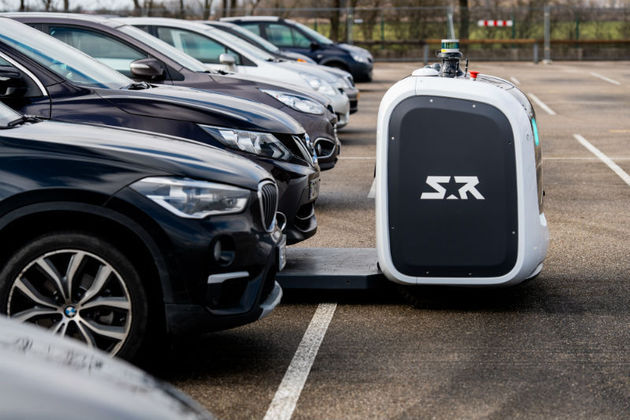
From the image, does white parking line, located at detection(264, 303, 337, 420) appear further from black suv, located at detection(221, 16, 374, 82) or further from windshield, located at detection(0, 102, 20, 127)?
black suv, located at detection(221, 16, 374, 82)

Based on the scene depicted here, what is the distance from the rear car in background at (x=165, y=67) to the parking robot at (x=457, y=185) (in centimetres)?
323

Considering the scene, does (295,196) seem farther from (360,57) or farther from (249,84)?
(360,57)

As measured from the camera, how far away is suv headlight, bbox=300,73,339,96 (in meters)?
14.2

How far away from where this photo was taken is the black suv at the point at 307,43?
2275cm

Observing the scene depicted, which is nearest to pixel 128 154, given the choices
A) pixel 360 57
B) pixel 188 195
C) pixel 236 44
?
pixel 188 195

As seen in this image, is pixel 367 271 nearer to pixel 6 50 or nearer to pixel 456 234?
pixel 456 234

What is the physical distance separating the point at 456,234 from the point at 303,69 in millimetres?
9088

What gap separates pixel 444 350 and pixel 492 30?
3588 centimetres

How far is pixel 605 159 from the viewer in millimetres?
12891

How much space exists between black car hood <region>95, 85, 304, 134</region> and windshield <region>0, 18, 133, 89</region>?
210 mm

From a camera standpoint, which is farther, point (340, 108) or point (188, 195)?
point (340, 108)

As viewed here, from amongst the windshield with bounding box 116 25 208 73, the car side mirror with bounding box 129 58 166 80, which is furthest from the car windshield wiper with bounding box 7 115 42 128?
the windshield with bounding box 116 25 208 73

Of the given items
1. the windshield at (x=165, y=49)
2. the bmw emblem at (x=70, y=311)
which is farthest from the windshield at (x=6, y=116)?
the windshield at (x=165, y=49)

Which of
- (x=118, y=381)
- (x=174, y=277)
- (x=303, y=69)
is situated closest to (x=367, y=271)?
(x=174, y=277)
